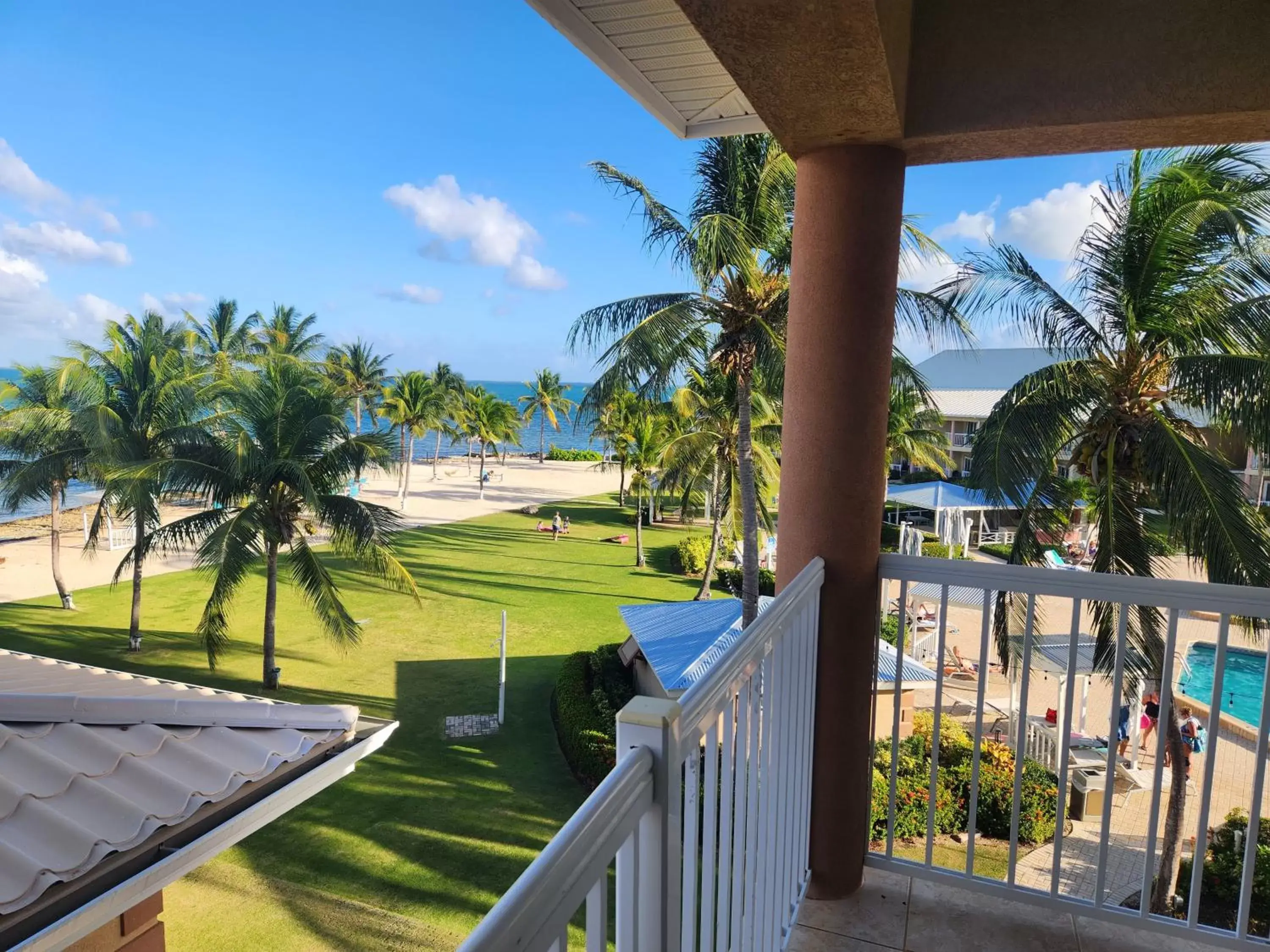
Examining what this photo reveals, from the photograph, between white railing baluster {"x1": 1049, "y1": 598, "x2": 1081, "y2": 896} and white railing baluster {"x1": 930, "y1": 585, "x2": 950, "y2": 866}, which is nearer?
white railing baluster {"x1": 1049, "y1": 598, "x2": 1081, "y2": 896}

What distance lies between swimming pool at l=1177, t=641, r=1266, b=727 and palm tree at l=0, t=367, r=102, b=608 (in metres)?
20.3

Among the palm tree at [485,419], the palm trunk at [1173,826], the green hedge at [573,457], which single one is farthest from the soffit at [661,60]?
the green hedge at [573,457]

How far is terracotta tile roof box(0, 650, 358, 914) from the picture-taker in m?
2.57

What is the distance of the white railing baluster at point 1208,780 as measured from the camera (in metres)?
1.91

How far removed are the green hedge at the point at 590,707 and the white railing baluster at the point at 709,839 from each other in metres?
7.37

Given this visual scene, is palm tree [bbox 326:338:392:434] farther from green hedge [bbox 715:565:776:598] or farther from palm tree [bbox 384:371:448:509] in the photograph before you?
green hedge [bbox 715:565:776:598]

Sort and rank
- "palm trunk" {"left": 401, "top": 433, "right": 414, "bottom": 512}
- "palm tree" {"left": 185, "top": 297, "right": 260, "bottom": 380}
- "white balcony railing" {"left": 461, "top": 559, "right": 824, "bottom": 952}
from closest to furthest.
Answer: "white balcony railing" {"left": 461, "top": 559, "right": 824, "bottom": 952} < "palm trunk" {"left": 401, "top": 433, "right": 414, "bottom": 512} < "palm tree" {"left": 185, "top": 297, "right": 260, "bottom": 380}

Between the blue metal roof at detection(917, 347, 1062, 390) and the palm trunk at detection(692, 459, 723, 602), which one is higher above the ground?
the blue metal roof at detection(917, 347, 1062, 390)

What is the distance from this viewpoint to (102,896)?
259 cm

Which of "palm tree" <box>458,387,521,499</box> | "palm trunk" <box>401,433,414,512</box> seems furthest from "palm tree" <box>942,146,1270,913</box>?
"palm tree" <box>458,387,521,499</box>

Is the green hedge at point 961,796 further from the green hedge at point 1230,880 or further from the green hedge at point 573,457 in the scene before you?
the green hedge at point 573,457

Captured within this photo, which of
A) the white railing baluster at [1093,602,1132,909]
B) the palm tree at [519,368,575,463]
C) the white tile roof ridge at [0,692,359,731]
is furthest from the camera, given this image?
the palm tree at [519,368,575,463]

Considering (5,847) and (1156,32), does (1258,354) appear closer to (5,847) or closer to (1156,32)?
(1156,32)

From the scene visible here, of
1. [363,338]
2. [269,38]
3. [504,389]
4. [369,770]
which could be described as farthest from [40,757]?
[504,389]
